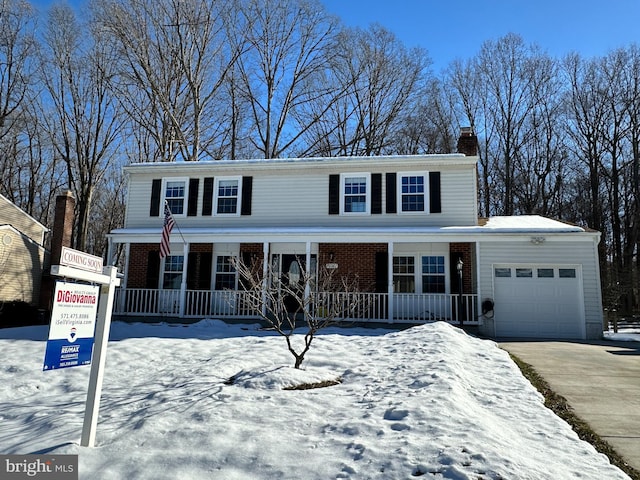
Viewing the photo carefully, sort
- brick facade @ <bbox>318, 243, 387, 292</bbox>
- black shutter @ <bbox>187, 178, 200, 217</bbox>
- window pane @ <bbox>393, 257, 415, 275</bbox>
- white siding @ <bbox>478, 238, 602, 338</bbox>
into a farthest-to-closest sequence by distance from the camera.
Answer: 1. black shutter @ <bbox>187, 178, 200, 217</bbox>
2. window pane @ <bbox>393, 257, 415, 275</bbox>
3. brick facade @ <bbox>318, 243, 387, 292</bbox>
4. white siding @ <bbox>478, 238, 602, 338</bbox>

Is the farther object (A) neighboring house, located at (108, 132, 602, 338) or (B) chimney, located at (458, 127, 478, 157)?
(B) chimney, located at (458, 127, 478, 157)

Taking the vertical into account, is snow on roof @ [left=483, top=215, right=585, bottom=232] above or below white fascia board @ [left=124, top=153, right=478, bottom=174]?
below

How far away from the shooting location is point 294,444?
3.96 m

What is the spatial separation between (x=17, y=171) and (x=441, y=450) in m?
30.8

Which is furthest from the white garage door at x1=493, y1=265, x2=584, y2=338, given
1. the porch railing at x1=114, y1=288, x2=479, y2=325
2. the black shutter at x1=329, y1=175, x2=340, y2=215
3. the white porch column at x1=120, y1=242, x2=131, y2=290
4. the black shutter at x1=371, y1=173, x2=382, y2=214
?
the white porch column at x1=120, y1=242, x2=131, y2=290

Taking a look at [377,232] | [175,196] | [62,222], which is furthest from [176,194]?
[377,232]

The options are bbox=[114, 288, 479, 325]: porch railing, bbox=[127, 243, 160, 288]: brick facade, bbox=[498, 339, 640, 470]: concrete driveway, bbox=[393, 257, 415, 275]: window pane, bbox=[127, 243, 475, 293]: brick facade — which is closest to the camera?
bbox=[498, 339, 640, 470]: concrete driveway

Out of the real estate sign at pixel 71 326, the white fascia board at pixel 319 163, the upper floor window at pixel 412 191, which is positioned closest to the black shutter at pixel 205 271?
the white fascia board at pixel 319 163

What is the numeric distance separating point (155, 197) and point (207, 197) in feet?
6.17

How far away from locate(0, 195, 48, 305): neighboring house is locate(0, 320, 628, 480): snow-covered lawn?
1030cm

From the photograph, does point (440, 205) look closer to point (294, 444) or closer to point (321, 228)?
point (321, 228)

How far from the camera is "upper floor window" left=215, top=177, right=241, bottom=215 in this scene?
14867 mm

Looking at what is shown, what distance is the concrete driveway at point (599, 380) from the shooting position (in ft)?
14.7

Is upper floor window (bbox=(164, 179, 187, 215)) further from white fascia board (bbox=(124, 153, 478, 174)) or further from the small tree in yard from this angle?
the small tree in yard
